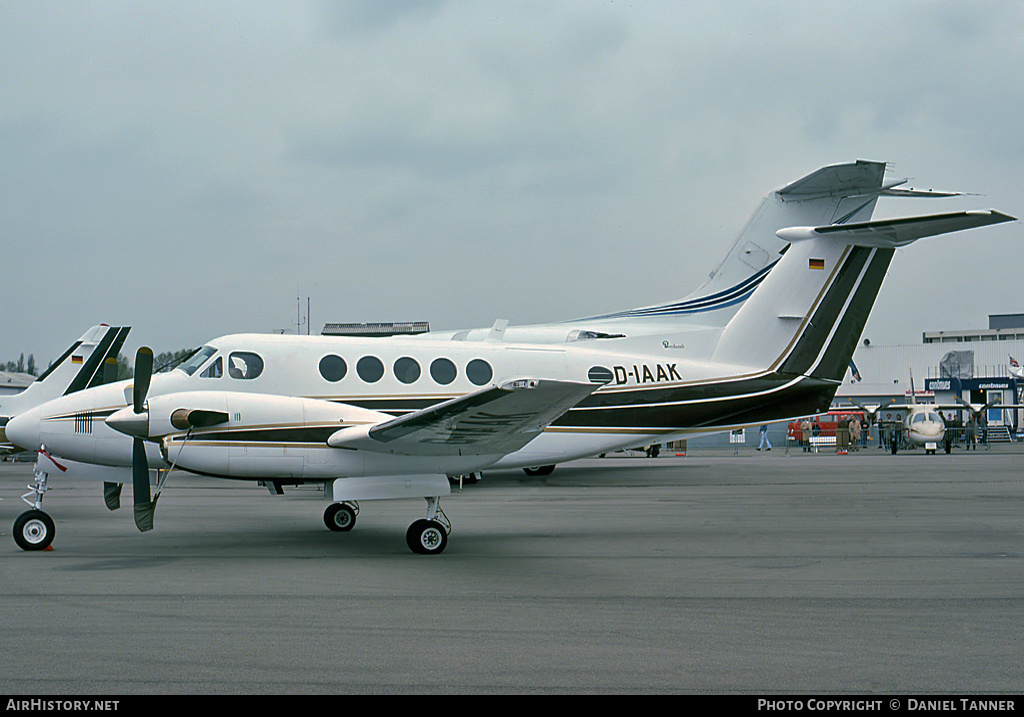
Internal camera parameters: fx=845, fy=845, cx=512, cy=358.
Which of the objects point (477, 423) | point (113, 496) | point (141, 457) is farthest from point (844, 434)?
point (141, 457)

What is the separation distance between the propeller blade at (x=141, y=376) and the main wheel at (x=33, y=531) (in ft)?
5.70

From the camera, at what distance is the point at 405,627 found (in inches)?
233

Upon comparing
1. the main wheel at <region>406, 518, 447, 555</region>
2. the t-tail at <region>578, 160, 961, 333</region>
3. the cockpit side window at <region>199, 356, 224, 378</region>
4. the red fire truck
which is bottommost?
the main wheel at <region>406, 518, 447, 555</region>

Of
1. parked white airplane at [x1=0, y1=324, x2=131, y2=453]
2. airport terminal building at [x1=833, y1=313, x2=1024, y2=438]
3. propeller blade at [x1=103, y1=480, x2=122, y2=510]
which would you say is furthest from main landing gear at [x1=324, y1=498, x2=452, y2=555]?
airport terminal building at [x1=833, y1=313, x2=1024, y2=438]

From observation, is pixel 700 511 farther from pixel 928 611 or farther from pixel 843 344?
pixel 928 611

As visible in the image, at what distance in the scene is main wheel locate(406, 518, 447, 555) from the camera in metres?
9.36

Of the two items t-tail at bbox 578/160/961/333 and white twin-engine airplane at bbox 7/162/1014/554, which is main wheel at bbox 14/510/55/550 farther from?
t-tail at bbox 578/160/961/333

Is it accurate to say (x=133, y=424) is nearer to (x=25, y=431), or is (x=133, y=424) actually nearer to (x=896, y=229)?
(x=25, y=431)

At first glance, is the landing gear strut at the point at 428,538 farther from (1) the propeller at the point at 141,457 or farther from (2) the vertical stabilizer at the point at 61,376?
(2) the vertical stabilizer at the point at 61,376

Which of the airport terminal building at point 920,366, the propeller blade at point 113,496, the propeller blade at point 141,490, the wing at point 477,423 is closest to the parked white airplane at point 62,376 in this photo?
the propeller blade at point 113,496

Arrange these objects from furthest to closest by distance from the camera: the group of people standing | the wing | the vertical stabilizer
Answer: the group of people standing < the vertical stabilizer < the wing

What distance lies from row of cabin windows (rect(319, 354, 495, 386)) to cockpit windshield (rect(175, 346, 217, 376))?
1.78 m

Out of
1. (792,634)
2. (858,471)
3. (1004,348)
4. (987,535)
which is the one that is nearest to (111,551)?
(792,634)

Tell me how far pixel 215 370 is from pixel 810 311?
10567 millimetres
